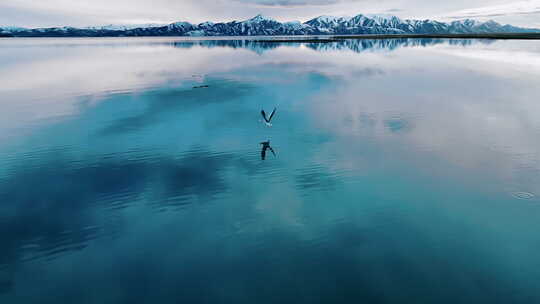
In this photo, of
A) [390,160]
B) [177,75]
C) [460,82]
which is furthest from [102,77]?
[460,82]

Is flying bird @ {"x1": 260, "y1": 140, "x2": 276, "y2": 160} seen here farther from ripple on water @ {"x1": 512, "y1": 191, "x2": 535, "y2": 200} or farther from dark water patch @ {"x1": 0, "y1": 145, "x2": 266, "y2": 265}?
ripple on water @ {"x1": 512, "y1": 191, "x2": 535, "y2": 200}

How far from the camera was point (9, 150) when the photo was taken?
2875 centimetres

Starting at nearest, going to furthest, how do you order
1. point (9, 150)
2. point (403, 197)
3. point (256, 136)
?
1. point (403, 197)
2. point (9, 150)
3. point (256, 136)

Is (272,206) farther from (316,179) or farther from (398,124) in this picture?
(398,124)

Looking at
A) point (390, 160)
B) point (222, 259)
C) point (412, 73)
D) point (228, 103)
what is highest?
point (412, 73)

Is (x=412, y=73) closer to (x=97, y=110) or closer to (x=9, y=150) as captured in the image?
(x=97, y=110)

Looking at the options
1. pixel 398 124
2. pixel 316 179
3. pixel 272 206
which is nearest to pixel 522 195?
pixel 316 179

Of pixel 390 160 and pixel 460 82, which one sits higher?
pixel 460 82

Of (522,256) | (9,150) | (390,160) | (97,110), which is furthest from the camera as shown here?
(97,110)

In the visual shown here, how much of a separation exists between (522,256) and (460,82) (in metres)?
57.4

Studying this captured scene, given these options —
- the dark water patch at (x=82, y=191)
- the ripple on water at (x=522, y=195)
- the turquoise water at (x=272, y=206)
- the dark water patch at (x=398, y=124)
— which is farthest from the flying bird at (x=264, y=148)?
the ripple on water at (x=522, y=195)

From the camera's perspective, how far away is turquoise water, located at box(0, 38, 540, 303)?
13.6m

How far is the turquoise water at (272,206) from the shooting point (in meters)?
13.6

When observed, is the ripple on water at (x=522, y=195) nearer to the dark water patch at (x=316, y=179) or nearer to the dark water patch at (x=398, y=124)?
the dark water patch at (x=316, y=179)
